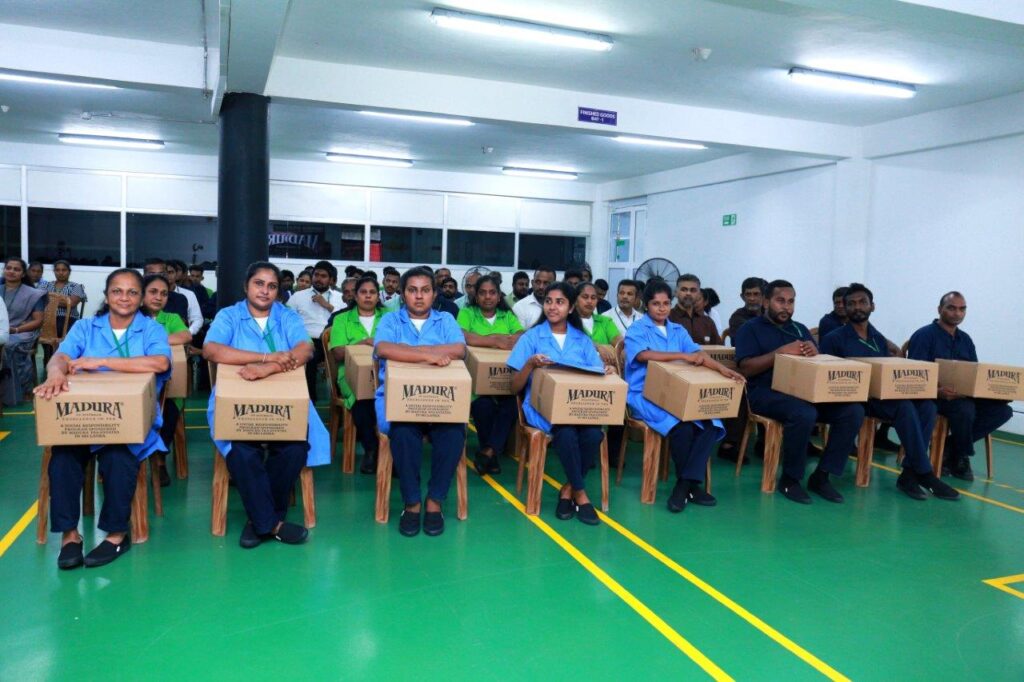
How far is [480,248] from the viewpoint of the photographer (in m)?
12.8

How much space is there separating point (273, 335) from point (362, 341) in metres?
1.24

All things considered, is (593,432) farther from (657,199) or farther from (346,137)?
(657,199)

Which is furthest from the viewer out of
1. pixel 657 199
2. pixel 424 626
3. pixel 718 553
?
pixel 657 199

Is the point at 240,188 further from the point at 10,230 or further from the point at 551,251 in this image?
the point at 551,251

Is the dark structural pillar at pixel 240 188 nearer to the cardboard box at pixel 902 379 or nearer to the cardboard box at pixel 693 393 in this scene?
the cardboard box at pixel 693 393

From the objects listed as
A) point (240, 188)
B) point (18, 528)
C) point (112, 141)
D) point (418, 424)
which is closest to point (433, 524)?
point (418, 424)

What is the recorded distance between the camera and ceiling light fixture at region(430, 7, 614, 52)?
5020 millimetres

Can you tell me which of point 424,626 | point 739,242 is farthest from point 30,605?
point 739,242

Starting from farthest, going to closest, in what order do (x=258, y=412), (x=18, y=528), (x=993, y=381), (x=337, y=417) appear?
1. (x=337, y=417)
2. (x=993, y=381)
3. (x=18, y=528)
4. (x=258, y=412)

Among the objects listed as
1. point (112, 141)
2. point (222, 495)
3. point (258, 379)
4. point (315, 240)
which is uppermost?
point (112, 141)

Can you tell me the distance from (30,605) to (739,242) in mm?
9049

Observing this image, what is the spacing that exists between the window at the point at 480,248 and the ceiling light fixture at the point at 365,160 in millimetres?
1597

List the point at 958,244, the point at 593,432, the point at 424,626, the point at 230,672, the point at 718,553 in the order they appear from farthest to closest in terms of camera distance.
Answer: the point at 958,244, the point at 593,432, the point at 718,553, the point at 424,626, the point at 230,672

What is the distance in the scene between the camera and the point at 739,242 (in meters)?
10.0
